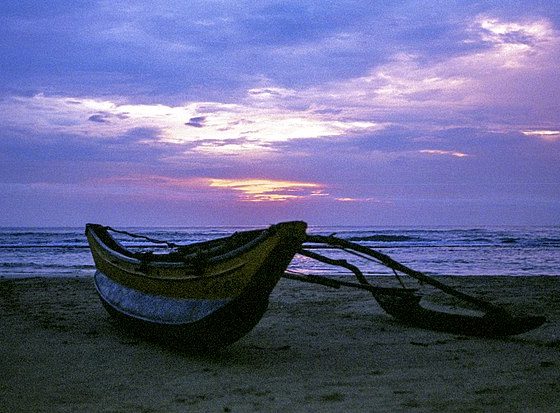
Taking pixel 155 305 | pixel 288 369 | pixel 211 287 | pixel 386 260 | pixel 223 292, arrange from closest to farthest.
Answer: pixel 288 369 → pixel 223 292 → pixel 211 287 → pixel 155 305 → pixel 386 260

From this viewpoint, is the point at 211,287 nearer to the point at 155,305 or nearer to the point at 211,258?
the point at 211,258

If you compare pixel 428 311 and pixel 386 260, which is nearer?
pixel 386 260

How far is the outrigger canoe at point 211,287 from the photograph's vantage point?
17.8 ft

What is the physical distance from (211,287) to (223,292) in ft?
0.68

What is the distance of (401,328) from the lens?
782cm

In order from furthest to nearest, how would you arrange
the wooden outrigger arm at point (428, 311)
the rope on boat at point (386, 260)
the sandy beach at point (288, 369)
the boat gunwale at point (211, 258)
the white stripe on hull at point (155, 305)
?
the wooden outrigger arm at point (428, 311) < the rope on boat at point (386, 260) < the white stripe on hull at point (155, 305) < the boat gunwale at point (211, 258) < the sandy beach at point (288, 369)

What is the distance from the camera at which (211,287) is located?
5.79 metres

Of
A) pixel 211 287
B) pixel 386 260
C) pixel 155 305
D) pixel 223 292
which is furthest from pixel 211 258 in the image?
pixel 386 260

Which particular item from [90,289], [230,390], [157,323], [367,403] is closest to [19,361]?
[157,323]

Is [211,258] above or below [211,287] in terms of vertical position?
above

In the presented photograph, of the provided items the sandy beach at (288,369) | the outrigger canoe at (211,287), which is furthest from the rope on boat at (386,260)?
the outrigger canoe at (211,287)

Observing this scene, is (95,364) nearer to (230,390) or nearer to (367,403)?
(230,390)

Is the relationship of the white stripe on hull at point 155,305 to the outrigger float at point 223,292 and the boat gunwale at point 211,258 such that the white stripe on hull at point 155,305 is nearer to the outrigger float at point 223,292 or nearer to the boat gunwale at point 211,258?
the outrigger float at point 223,292

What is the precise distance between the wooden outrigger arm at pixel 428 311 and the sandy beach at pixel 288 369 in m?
0.21
